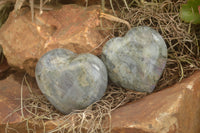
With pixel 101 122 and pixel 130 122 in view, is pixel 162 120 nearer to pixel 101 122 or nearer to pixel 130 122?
pixel 130 122

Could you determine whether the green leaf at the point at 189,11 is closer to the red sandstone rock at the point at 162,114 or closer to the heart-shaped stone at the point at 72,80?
the red sandstone rock at the point at 162,114

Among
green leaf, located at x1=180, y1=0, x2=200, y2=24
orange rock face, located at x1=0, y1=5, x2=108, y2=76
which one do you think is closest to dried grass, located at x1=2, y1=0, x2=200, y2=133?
green leaf, located at x1=180, y1=0, x2=200, y2=24

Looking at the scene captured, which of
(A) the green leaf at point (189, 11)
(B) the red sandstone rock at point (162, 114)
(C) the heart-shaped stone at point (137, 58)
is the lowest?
(B) the red sandstone rock at point (162, 114)

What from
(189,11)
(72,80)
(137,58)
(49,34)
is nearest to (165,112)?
(137,58)

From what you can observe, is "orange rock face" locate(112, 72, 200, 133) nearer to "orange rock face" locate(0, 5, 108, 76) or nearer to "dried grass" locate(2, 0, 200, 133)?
"dried grass" locate(2, 0, 200, 133)

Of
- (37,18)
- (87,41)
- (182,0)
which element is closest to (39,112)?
(87,41)

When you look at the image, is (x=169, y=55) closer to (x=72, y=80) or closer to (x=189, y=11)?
(x=189, y=11)

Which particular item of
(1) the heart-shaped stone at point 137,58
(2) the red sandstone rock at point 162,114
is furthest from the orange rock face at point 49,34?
(2) the red sandstone rock at point 162,114
